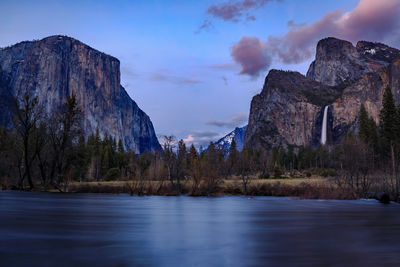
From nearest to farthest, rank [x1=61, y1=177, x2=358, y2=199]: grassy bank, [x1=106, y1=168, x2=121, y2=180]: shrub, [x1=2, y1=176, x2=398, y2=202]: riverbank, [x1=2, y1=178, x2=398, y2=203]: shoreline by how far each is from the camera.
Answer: [x1=2, y1=176, x2=398, y2=202]: riverbank < [x1=2, y1=178, x2=398, y2=203]: shoreline < [x1=61, y1=177, x2=358, y2=199]: grassy bank < [x1=106, y1=168, x2=121, y2=180]: shrub

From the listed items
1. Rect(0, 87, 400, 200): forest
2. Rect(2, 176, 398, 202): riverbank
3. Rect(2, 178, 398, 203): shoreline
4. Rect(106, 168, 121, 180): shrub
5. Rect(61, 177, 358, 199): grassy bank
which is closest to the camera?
Rect(0, 87, 400, 200): forest

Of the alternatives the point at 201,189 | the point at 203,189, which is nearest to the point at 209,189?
the point at 203,189

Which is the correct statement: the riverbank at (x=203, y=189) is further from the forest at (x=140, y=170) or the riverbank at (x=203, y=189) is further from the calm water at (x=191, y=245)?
the calm water at (x=191, y=245)

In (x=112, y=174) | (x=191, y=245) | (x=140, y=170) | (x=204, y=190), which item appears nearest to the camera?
(x=191, y=245)

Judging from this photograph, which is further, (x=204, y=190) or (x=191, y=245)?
(x=204, y=190)

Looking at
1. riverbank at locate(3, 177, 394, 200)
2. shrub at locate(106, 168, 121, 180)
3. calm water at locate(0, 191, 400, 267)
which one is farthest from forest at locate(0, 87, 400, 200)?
calm water at locate(0, 191, 400, 267)

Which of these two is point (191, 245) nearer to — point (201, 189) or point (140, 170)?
point (201, 189)

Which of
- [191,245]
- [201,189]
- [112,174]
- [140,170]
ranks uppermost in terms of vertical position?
[140,170]

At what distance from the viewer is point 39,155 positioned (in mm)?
52969

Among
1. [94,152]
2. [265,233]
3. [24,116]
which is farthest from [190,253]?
[94,152]

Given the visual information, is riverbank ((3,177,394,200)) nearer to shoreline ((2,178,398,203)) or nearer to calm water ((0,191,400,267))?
shoreline ((2,178,398,203))

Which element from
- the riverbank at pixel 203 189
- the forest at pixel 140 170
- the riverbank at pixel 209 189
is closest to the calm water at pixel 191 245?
the forest at pixel 140 170

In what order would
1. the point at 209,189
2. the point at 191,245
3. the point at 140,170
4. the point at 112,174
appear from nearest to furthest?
the point at 191,245 → the point at 209,189 → the point at 140,170 → the point at 112,174

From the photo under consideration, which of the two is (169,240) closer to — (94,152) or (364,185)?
(364,185)
